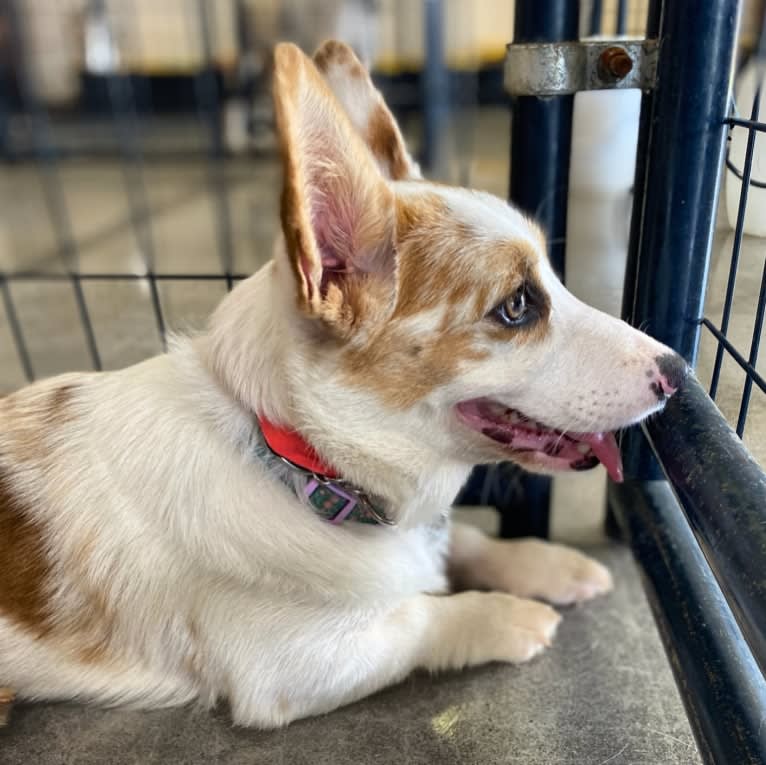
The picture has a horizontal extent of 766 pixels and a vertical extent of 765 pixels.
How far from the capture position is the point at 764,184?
0.86 meters

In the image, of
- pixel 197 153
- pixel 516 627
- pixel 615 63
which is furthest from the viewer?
pixel 197 153

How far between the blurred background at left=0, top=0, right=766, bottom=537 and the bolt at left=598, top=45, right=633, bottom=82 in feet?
0.49

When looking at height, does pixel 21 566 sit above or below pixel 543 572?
above

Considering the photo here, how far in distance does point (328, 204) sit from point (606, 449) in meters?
0.48

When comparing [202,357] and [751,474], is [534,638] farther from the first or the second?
[202,357]

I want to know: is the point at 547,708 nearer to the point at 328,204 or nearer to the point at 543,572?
the point at 543,572

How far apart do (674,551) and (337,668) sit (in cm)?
48

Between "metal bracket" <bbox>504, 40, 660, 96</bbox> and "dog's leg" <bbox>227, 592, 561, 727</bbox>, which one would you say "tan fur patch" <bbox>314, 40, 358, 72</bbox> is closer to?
"metal bracket" <bbox>504, 40, 660, 96</bbox>

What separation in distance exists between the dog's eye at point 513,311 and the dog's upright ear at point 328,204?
0.41ft

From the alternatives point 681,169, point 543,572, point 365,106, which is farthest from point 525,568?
point 365,106

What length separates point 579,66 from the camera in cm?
103

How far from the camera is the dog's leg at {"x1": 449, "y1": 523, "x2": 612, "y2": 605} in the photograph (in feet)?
3.95

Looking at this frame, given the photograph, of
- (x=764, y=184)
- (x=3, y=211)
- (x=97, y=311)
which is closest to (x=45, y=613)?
(x=764, y=184)

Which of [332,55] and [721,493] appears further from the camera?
[332,55]
